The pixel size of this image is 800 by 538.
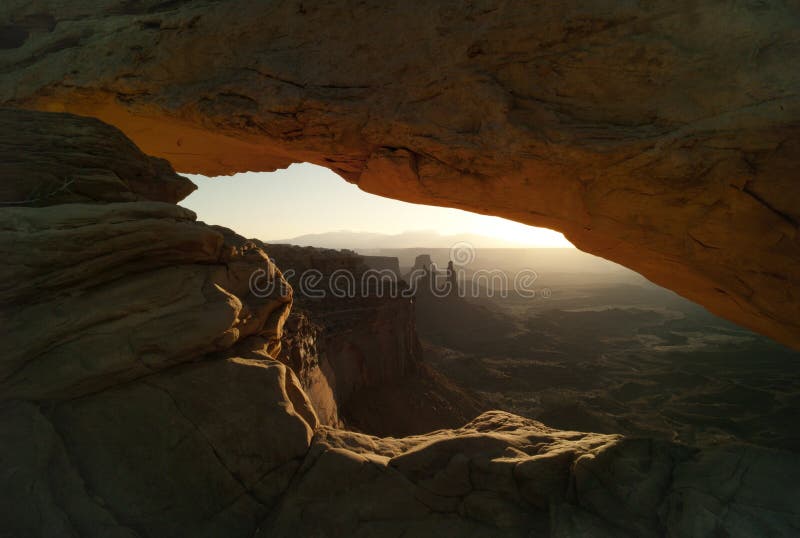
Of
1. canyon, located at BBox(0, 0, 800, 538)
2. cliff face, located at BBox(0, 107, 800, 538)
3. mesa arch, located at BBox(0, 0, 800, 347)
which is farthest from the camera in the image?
mesa arch, located at BBox(0, 0, 800, 347)

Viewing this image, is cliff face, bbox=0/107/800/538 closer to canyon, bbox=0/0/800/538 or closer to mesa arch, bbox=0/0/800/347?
canyon, bbox=0/0/800/538

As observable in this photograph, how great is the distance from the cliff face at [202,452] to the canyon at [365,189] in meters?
0.03

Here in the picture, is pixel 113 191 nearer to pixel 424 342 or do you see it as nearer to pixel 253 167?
pixel 253 167

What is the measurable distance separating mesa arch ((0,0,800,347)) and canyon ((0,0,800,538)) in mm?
36

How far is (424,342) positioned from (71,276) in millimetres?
34727

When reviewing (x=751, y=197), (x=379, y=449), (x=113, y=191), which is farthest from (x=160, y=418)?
(x=751, y=197)

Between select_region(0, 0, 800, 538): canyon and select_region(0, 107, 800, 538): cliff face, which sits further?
select_region(0, 0, 800, 538): canyon

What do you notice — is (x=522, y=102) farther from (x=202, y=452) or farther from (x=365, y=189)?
(x=202, y=452)

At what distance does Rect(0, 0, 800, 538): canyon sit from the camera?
412cm

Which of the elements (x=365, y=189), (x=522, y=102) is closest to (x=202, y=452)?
(x=365, y=189)

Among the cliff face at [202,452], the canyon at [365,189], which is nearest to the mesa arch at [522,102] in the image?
the canyon at [365,189]

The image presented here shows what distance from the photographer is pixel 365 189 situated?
772cm

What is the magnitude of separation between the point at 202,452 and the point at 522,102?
6575 millimetres

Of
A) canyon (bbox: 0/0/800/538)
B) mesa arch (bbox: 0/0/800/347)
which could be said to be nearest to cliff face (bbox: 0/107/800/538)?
canyon (bbox: 0/0/800/538)
